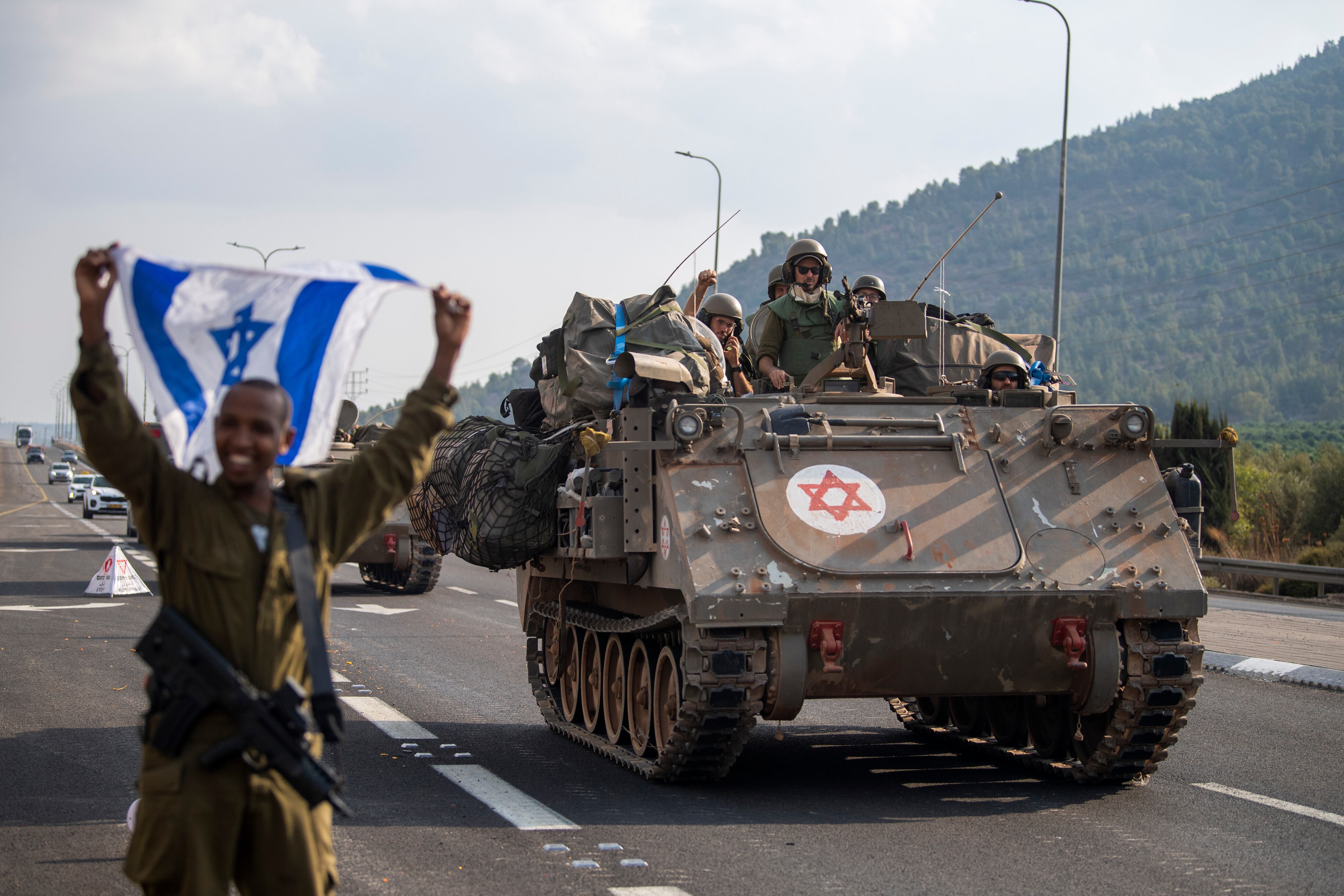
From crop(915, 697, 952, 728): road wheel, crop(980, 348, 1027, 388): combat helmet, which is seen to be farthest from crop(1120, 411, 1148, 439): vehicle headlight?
crop(915, 697, 952, 728): road wheel

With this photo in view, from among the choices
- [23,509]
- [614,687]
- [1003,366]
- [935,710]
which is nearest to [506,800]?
[614,687]

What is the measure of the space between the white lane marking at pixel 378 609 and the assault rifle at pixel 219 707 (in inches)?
567

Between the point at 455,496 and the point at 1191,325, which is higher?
the point at 1191,325

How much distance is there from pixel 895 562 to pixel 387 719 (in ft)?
13.5

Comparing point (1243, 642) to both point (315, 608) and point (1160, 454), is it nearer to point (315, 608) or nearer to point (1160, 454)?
point (1160, 454)

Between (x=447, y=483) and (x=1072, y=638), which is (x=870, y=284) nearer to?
(x=447, y=483)

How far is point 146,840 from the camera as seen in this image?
3.35 meters

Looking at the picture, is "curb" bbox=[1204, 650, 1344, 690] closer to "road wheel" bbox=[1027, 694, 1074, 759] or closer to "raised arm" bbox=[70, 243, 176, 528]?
"road wheel" bbox=[1027, 694, 1074, 759]

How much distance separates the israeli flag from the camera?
3.81 meters

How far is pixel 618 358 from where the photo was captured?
866cm

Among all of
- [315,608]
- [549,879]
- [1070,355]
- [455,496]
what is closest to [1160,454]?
[455,496]

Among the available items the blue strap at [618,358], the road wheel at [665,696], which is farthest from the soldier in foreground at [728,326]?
the road wheel at [665,696]

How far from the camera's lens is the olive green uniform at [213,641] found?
334 cm

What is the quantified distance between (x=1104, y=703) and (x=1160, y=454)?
18763mm
